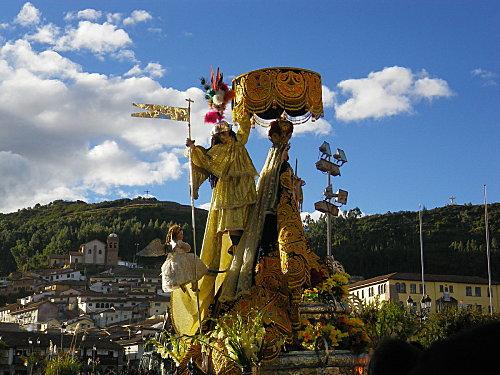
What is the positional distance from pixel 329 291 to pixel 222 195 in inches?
97.0

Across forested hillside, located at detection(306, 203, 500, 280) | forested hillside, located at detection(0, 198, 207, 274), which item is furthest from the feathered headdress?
forested hillside, located at detection(0, 198, 207, 274)

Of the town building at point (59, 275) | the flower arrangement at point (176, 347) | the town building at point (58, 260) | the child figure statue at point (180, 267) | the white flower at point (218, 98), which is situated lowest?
the flower arrangement at point (176, 347)

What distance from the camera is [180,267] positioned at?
1245cm

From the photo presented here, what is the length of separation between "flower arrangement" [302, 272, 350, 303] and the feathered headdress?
3.48m

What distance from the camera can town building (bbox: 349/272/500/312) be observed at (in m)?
68.7

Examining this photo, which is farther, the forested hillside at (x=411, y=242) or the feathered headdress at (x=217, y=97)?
the forested hillside at (x=411, y=242)

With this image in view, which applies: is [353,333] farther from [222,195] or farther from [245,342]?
[222,195]

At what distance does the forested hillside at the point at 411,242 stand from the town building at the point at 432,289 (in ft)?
24.0

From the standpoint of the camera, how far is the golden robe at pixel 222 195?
13500mm

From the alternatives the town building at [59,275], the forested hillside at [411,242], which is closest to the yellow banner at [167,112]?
the forested hillside at [411,242]

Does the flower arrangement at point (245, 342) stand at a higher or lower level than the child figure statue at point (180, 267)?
lower

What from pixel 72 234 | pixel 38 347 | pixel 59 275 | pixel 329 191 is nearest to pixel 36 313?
pixel 59 275

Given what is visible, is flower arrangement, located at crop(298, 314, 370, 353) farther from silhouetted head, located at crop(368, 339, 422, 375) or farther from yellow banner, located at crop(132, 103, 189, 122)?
silhouetted head, located at crop(368, 339, 422, 375)

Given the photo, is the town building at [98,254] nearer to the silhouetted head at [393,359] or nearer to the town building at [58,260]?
the town building at [58,260]
